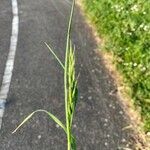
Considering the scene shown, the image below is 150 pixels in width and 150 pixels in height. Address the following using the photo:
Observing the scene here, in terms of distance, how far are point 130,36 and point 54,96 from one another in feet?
8.10

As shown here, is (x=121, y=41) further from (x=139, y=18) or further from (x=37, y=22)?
(x=37, y=22)

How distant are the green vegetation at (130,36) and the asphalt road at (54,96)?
0.99ft

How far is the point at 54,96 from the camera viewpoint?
19.9ft

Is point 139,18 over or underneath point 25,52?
over

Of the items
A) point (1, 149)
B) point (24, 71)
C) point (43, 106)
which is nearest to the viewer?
point (1, 149)

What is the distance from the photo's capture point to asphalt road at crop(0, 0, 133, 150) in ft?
16.3

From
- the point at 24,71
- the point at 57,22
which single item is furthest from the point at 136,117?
the point at 57,22

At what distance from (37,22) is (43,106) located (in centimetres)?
453

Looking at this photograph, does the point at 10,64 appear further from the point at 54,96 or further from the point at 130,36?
the point at 130,36

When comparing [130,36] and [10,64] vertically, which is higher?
[130,36]

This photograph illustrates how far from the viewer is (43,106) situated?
5797mm

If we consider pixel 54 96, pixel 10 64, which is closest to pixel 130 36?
pixel 10 64

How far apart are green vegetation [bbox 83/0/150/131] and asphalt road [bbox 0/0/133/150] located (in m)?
0.30

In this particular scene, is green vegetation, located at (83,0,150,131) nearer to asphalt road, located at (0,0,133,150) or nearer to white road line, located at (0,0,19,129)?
asphalt road, located at (0,0,133,150)
